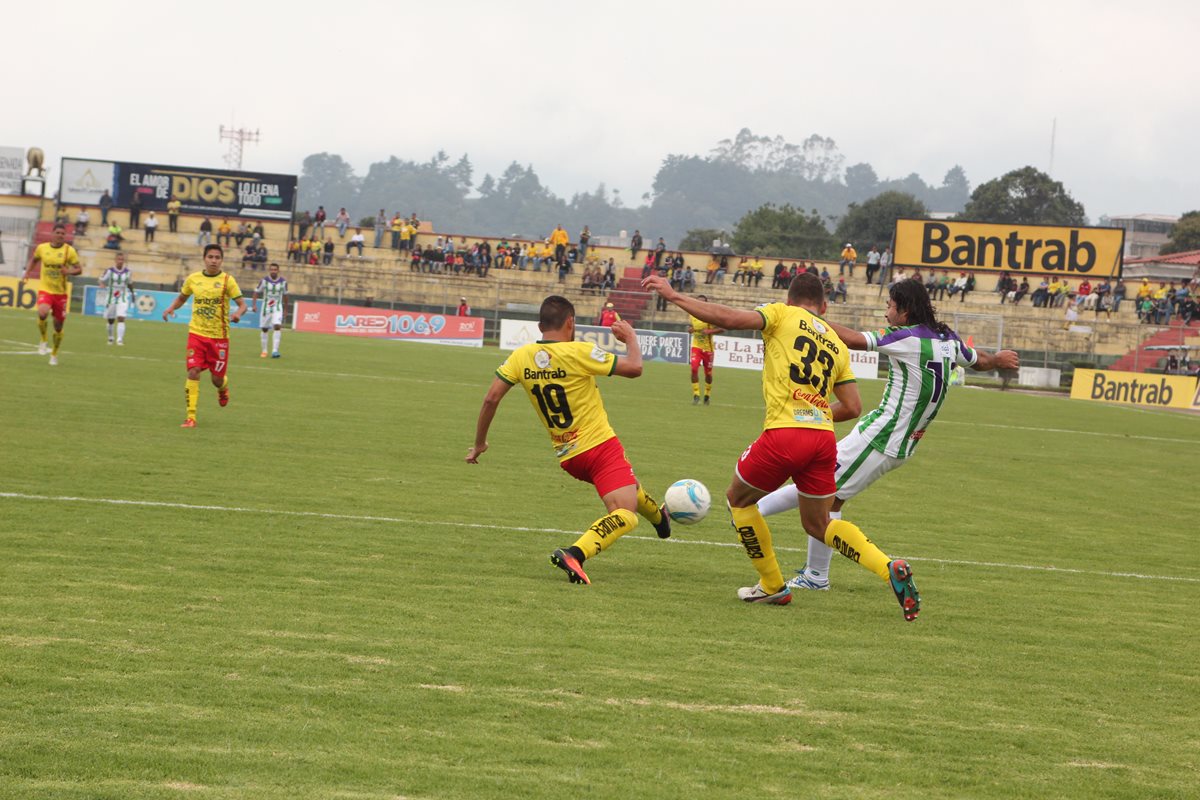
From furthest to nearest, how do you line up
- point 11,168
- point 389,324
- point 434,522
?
point 11,168 < point 389,324 < point 434,522

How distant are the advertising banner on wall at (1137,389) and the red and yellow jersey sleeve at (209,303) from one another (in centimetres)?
3420

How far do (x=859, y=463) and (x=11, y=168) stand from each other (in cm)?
7759

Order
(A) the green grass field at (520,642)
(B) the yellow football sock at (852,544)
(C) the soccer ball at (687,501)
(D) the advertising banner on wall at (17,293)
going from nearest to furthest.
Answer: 1. (A) the green grass field at (520,642)
2. (B) the yellow football sock at (852,544)
3. (C) the soccer ball at (687,501)
4. (D) the advertising banner on wall at (17,293)

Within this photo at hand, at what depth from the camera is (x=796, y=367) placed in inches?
308

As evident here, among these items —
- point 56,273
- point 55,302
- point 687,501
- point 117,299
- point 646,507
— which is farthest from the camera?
point 117,299

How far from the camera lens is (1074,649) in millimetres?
7535

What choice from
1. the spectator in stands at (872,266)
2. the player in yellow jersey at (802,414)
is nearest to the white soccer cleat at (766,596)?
the player in yellow jersey at (802,414)

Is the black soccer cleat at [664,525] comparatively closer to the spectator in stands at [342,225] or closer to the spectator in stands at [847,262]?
the spectator in stands at [847,262]

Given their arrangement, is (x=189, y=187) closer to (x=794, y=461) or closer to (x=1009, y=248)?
(x=1009, y=248)

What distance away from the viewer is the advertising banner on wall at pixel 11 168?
75062mm

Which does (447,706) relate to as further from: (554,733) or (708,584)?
(708,584)

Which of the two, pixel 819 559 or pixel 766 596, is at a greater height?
pixel 819 559

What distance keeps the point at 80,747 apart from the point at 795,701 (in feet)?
10.2

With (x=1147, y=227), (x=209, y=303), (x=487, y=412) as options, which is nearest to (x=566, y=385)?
(x=487, y=412)
